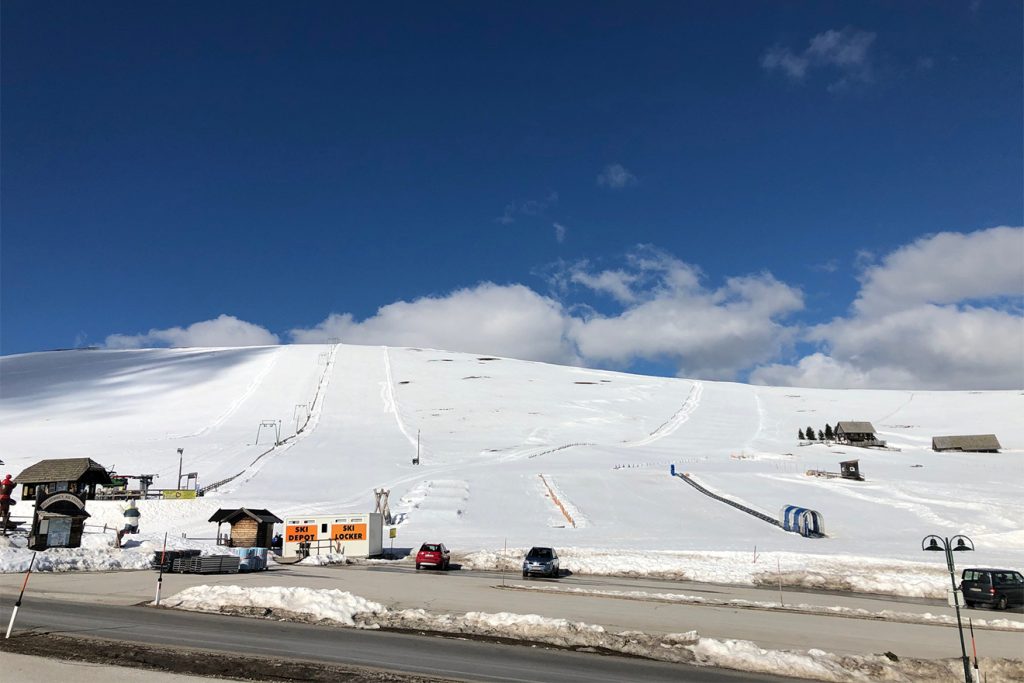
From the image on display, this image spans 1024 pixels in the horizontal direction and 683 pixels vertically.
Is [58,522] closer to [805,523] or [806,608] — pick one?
[806,608]

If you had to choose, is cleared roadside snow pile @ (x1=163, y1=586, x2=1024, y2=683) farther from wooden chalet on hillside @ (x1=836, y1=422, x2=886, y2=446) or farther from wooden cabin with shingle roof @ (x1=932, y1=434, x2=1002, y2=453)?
wooden chalet on hillside @ (x1=836, y1=422, x2=886, y2=446)

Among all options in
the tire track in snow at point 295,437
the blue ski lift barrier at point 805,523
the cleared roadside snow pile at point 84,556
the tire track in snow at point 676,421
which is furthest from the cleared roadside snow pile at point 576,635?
the tire track in snow at point 676,421

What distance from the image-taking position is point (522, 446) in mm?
85125

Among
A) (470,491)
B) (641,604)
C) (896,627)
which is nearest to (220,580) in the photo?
(641,604)

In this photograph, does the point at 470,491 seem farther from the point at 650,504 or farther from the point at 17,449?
the point at 17,449

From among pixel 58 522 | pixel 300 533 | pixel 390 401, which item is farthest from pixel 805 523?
pixel 390 401

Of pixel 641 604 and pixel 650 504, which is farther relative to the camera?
pixel 650 504

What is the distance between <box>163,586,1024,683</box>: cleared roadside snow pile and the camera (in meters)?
14.9

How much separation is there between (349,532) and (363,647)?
2501cm

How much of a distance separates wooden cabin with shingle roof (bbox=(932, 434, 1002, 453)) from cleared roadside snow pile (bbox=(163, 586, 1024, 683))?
82559mm

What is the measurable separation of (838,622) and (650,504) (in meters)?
32.6

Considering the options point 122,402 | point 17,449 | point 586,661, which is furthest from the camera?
point 122,402

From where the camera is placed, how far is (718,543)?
3938 centimetres

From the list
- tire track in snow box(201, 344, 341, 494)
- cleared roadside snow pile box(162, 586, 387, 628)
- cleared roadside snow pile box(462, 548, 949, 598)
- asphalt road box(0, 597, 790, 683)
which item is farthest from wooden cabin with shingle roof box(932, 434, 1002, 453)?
cleared roadside snow pile box(162, 586, 387, 628)
